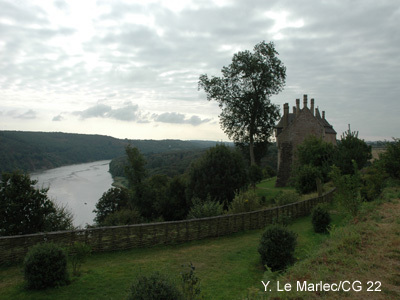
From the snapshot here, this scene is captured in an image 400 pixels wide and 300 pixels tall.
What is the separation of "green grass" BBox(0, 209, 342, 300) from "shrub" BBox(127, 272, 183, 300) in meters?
0.94

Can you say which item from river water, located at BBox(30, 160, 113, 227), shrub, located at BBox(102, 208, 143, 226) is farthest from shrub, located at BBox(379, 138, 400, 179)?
river water, located at BBox(30, 160, 113, 227)

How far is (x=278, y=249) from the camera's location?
8.93 meters

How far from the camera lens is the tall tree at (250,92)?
2927 centimetres

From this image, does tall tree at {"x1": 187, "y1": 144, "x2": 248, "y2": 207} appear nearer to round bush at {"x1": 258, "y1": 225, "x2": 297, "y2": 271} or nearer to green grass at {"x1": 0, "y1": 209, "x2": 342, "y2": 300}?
green grass at {"x1": 0, "y1": 209, "x2": 342, "y2": 300}

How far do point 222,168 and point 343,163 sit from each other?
10.5 metres

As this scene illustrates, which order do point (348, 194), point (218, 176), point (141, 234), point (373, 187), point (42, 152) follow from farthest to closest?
point (42, 152) < point (218, 176) < point (373, 187) < point (141, 234) < point (348, 194)

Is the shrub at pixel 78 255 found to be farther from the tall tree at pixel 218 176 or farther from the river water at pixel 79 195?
the river water at pixel 79 195

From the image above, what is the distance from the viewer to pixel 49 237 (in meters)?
10.0

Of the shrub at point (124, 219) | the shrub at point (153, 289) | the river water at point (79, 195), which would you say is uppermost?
the shrub at point (153, 289)

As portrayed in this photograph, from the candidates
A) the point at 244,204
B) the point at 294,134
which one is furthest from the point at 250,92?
the point at 244,204

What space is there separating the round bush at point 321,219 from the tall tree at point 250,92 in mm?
18146

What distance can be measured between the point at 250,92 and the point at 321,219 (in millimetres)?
19670

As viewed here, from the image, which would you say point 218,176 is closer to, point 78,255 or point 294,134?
point 294,134

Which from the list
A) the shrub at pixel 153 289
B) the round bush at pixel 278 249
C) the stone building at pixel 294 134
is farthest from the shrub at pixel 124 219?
the shrub at pixel 153 289
